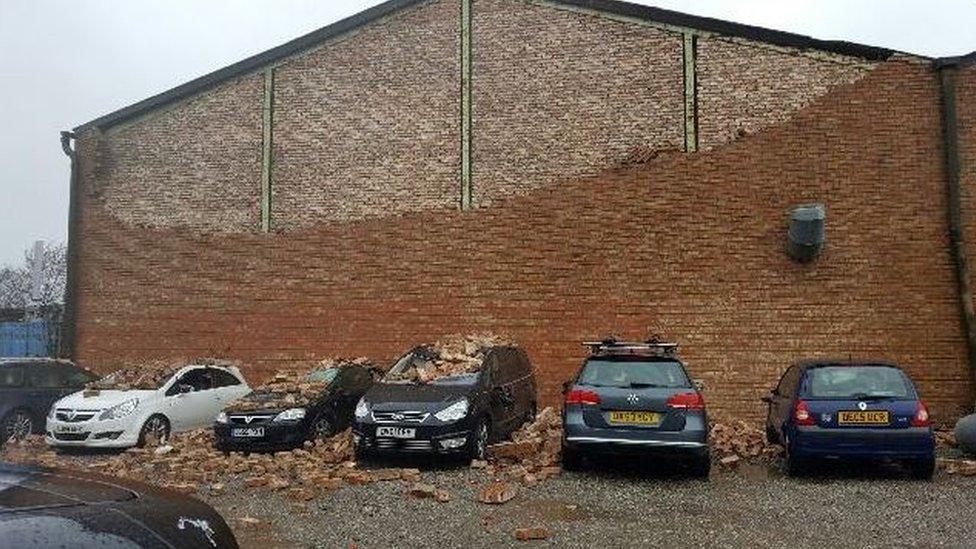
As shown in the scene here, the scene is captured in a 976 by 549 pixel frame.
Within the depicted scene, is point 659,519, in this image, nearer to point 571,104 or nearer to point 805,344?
point 805,344

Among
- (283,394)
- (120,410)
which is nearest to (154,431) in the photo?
(120,410)

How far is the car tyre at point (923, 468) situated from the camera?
9242 mm

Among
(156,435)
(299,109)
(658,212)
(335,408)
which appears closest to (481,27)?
(299,109)

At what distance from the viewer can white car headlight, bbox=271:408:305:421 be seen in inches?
444

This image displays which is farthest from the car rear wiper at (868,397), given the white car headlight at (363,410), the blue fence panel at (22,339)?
the blue fence panel at (22,339)

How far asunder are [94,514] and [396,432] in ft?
Result: 23.7

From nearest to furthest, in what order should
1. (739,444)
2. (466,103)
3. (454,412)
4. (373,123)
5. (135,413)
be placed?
1. (454,412)
2. (739,444)
3. (135,413)
4. (466,103)
5. (373,123)

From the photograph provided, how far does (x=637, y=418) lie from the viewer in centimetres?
903

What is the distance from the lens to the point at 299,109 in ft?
54.1

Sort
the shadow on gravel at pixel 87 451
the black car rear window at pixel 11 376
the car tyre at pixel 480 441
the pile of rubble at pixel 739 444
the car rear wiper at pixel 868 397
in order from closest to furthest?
the car rear wiper at pixel 868 397 → the car tyre at pixel 480 441 → the pile of rubble at pixel 739 444 → the shadow on gravel at pixel 87 451 → the black car rear window at pixel 11 376

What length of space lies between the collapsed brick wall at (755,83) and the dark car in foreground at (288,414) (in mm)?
7852

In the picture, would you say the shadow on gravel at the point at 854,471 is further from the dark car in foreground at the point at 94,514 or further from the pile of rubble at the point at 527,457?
the dark car in foreground at the point at 94,514

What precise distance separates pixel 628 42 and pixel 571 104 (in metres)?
1.57

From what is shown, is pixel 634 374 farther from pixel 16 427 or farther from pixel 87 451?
pixel 16 427
